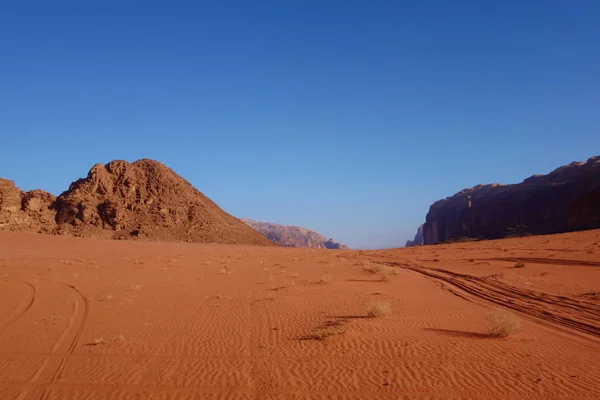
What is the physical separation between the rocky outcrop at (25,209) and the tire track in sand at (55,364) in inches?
2076

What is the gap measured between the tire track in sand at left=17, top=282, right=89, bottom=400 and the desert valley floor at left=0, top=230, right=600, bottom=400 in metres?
0.04

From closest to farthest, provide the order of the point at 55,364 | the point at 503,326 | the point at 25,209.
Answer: the point at 55,364 < the point at 503,326 < the point at 25,209

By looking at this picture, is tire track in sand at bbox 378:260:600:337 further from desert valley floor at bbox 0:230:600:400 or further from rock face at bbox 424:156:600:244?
rock face at bbox 424:156:600:244

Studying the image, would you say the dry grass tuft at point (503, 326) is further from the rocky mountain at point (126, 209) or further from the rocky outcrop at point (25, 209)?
the rocky outcrop at point (25, 209)

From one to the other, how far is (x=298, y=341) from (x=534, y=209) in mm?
92932

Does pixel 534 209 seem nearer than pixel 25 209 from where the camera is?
No

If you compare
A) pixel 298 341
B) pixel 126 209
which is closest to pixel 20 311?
pixel 298 341

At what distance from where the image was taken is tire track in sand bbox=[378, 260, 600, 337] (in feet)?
33.8

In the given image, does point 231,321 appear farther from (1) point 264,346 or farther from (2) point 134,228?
(2) point 134,228

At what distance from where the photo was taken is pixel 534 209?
87.4 meters

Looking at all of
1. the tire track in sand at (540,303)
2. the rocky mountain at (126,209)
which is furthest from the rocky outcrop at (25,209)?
the tire track in sand at (540,303)

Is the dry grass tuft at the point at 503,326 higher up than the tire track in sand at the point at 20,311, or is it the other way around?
the dry grass tuft at the point at 503,326

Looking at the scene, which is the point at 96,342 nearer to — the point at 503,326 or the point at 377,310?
the point at 377,310

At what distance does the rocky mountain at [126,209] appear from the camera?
194 feet
